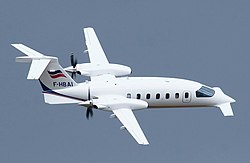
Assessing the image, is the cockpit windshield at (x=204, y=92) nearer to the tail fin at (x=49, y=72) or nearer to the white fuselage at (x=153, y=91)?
the white fuselage at (x=153, y=91)

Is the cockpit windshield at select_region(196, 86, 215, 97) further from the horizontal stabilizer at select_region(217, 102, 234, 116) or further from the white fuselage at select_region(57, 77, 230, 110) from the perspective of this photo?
the horizontal stabilizer at select_region(217, 102, 234, 116)

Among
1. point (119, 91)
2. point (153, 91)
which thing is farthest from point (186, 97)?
point (119, 91)

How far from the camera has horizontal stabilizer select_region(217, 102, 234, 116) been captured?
245 feet

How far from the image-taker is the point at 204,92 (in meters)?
76.2

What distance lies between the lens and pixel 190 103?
75938mm

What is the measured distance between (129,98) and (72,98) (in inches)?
162

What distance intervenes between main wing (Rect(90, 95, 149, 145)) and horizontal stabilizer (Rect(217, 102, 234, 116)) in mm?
Answer: 5987

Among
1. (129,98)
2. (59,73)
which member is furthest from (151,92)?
(59,73)

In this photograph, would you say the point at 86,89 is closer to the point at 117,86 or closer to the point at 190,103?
the point at 117,86

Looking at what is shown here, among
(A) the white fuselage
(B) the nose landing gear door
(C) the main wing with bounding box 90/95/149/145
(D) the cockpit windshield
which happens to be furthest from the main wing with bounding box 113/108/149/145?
(D) the cockpit windshield

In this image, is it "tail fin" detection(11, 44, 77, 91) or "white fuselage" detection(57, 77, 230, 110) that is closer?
"tail fin" detection(11, 44, 77, 91)

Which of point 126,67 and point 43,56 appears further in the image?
point 126,67

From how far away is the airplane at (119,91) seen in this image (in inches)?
2859

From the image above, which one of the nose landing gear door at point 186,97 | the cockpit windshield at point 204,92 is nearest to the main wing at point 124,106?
the nose landing gear door at point 186,97
